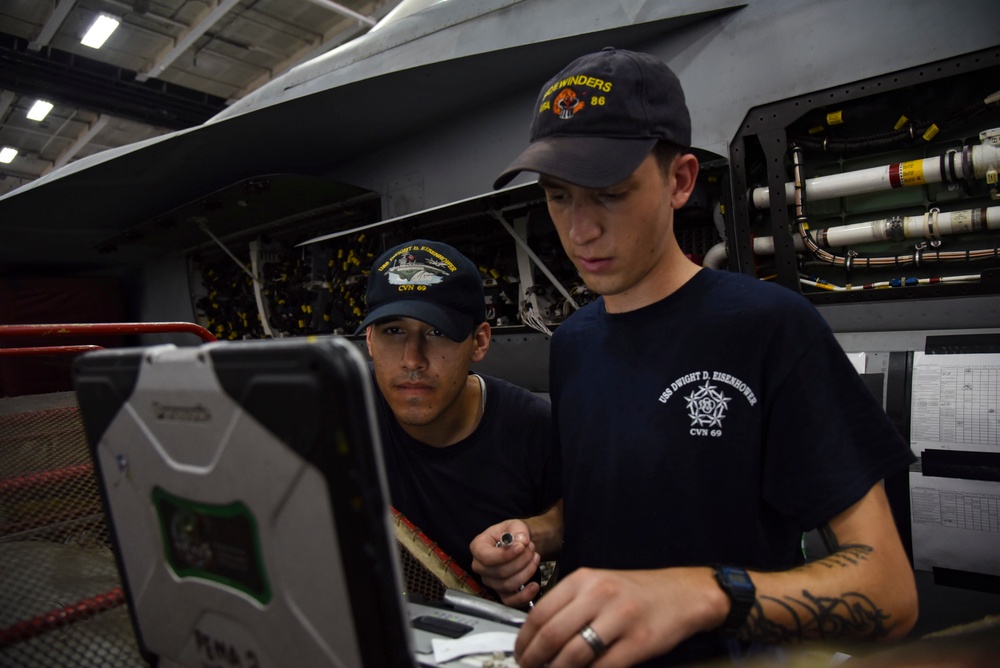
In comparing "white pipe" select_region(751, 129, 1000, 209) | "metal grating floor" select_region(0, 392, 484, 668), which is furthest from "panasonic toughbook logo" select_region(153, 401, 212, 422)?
"white pipe" select_region(751, 129, 1000, 209)

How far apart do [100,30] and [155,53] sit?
3.62ft

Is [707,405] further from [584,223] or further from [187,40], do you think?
[187,40]

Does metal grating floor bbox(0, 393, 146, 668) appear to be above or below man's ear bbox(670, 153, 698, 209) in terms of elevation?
below

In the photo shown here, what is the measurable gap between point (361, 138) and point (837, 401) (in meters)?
4.54

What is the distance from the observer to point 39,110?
10195 millimetres

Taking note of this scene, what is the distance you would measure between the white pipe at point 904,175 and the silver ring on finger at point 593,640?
2490 millimetres

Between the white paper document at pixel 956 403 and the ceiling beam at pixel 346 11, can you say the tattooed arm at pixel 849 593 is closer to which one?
the white paper document at pixel 956 403

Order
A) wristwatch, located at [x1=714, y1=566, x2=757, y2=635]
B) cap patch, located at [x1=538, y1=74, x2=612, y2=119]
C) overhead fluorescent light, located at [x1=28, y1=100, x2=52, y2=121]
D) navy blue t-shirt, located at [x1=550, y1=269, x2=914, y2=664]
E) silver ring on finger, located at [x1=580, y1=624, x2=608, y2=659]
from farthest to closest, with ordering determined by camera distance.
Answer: overhead fluorescent light, located at [x1=28, y1=100, x2=52, y2=121] → cap patch, located at [x1=538, y1=74, x2=612, y2=119] → navy blue t-shirt, located at [x1=550, y1=269, x2=914, y2=664] → wristwatch, located at [x1=714, y1=566, x2=757, y2=635] → silver ring on finger, located at [x1=580, y1=624, x2=608, y2=659]

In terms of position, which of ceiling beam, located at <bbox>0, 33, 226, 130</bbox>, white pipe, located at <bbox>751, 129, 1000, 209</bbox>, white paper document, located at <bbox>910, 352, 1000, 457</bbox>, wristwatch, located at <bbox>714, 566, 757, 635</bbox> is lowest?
white paper document, located at <bbox>910, 352, 1000, 457</bbox>

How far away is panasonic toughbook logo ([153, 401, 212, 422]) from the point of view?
1.90 feet

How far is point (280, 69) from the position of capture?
10.1m

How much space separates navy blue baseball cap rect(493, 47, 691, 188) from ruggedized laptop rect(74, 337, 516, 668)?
0.62 m

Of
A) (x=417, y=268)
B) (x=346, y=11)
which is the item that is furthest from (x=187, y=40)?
(x=417, y=268)

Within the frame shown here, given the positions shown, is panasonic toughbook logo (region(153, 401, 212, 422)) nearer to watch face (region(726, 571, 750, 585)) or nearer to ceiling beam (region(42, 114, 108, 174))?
watch face (region(726, 571, 750, 585))
